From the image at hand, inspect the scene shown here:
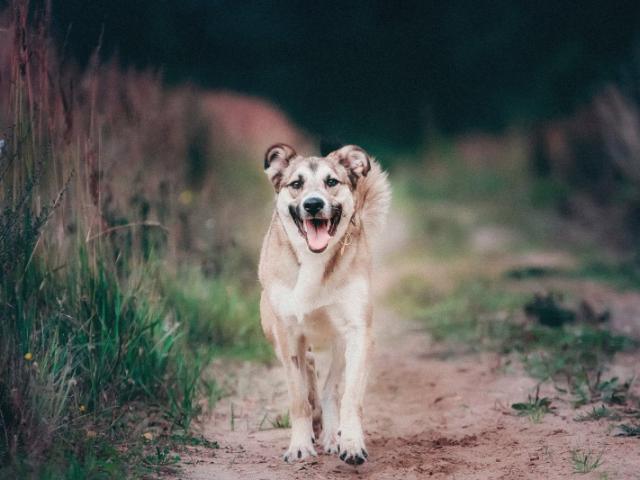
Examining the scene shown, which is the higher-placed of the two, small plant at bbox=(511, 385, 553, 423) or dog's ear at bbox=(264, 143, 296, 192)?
dog's ear at bbox=(264, 143, 296, 192)

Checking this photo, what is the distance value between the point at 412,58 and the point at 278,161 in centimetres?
1252

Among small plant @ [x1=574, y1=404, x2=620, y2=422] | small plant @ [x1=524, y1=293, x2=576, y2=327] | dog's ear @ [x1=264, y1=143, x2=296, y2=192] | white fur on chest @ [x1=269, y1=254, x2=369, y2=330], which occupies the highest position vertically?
dog's ear @ [x1=264, y1=143, x2=296, y2=192]

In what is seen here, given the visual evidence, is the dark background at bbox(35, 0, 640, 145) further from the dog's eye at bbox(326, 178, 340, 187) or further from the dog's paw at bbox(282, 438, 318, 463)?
the dog's paw at bbox(282, 438, 318, 463)

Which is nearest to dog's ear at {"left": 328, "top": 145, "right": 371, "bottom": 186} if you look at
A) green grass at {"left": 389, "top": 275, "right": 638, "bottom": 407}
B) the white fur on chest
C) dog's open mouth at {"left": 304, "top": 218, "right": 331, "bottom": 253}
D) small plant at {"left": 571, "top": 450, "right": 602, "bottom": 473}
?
dog's open mouth at {"left": 304, "top": 218, "right": 331, "bottom": 253}

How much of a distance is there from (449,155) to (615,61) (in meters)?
3.93

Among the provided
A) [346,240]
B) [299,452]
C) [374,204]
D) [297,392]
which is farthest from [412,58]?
[299,452]

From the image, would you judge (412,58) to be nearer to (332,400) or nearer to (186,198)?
(186,198)

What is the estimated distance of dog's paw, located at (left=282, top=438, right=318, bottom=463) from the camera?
169 inches

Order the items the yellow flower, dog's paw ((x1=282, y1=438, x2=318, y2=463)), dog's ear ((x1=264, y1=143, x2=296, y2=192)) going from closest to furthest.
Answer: dog's paw ((x1=282, y1=438, x2=318, y2=463)), dog's ear ((x1=264, y1=143, x2=296, y2=192)), the yellow flower

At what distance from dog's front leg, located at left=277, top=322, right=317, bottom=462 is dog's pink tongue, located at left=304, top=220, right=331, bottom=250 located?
55 cm

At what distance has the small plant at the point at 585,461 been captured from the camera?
3.68m

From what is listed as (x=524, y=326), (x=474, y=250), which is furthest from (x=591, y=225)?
(x=524, y=326)

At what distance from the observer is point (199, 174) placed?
10.7 m

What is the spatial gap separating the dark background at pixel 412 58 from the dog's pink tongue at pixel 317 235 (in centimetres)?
878
